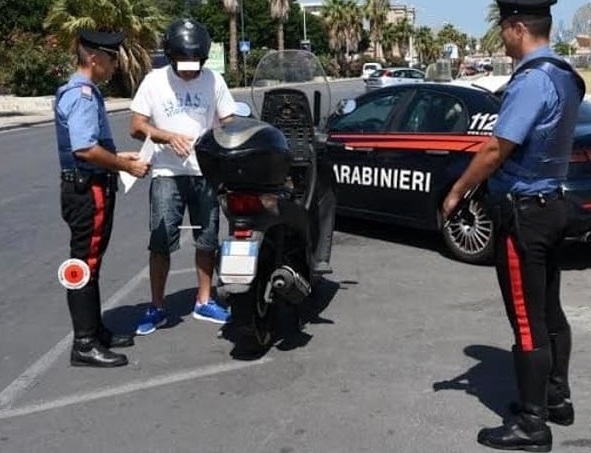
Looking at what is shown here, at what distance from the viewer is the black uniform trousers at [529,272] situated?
396 cm

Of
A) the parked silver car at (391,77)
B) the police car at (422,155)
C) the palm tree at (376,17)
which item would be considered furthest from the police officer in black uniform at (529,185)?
the palm tree at (376,17)

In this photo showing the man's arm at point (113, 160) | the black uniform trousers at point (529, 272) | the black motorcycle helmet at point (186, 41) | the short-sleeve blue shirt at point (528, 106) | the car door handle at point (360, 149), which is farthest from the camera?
the car door handle at point (360, 149)

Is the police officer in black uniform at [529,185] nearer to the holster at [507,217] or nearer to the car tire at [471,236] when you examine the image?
the holster at [507,217]

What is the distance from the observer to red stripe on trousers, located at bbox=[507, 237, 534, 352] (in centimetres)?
398

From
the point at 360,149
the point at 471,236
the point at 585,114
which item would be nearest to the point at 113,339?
the point at 471,236

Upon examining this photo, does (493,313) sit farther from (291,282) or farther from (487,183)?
(487,183)

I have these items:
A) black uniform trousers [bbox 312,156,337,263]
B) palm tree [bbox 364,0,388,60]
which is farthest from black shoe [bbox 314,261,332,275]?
palm tree [bbox 364,0,388,60]

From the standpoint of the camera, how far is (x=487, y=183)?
4.12 metres

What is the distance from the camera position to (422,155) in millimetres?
8086

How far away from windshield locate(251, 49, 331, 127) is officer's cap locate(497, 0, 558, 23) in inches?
131

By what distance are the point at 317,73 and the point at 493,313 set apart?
2.37 meters

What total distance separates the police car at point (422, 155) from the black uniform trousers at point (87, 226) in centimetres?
305

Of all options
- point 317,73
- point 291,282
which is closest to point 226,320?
point 291,282

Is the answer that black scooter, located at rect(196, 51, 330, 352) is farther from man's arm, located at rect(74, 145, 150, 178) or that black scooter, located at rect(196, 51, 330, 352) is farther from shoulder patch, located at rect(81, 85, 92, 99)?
shoulder patch, located at rect(81, 85, 92, 99)
